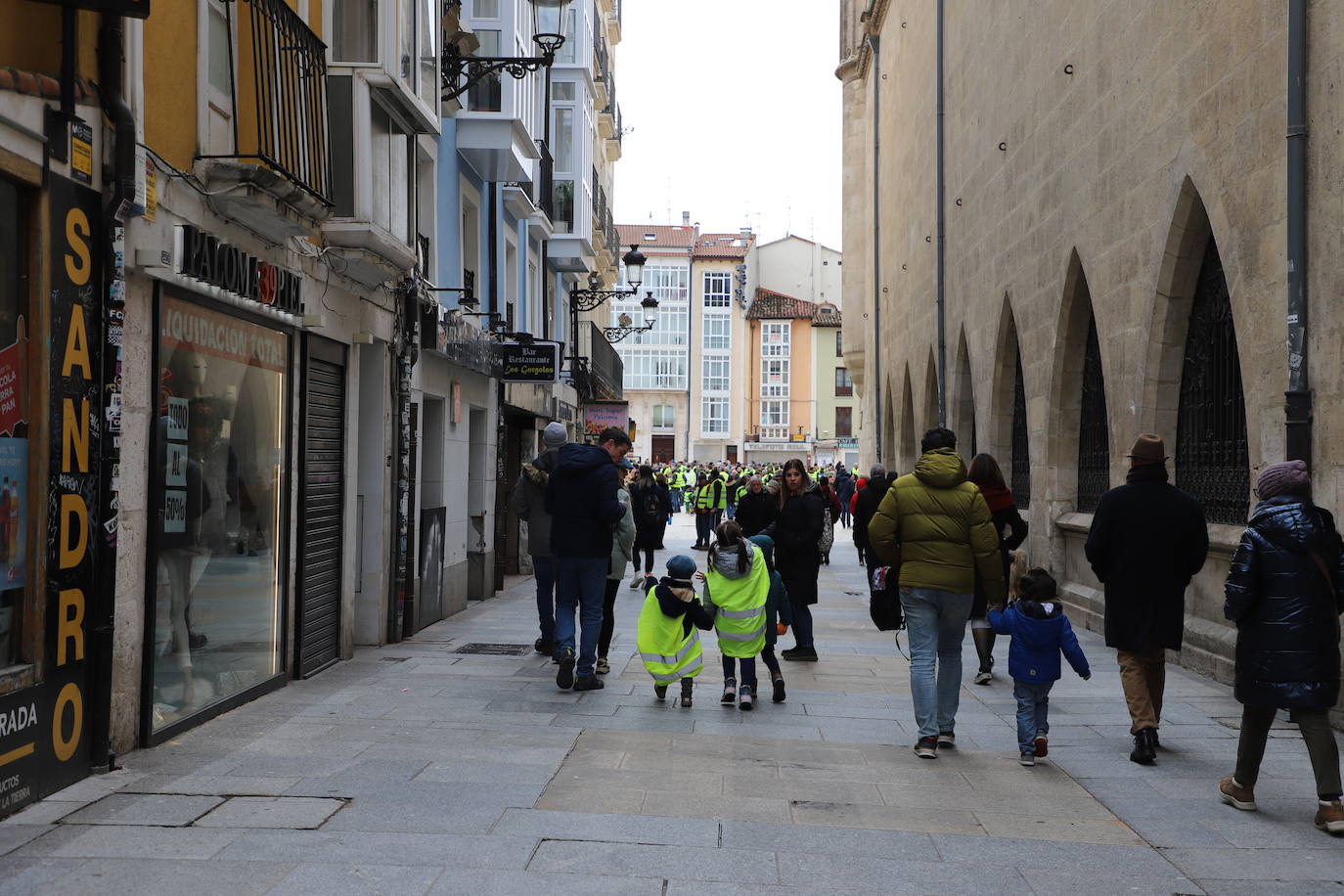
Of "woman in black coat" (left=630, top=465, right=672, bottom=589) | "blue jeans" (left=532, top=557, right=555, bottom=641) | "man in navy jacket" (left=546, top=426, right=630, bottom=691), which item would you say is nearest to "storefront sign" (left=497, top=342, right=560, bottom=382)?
"woman in black coat" (left=630, top=465, right=672, bottom=589)

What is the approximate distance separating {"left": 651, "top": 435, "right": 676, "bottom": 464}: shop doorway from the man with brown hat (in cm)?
7768

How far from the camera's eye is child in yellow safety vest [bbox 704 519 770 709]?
897 centimetres

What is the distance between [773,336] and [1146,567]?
257ft

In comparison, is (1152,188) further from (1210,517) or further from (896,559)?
(896,559)

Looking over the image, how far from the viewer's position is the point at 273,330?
9.03 meters

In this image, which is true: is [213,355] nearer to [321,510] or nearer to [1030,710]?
[321,510]

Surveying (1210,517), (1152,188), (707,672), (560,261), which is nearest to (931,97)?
(560,261)

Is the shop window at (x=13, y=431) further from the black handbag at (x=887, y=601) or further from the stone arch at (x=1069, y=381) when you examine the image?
the stone arch at (x=1069, y=381)

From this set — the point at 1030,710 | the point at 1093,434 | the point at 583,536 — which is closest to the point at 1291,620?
the point at 1030,710

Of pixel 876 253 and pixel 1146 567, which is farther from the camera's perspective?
pixel 876 253

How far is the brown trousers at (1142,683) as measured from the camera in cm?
753

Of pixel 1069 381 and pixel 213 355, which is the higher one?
pixel 1069 381

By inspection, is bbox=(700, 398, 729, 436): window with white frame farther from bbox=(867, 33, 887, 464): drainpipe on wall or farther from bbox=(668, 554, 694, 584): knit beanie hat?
bbox=(668, 554, 694, 584): knit beanie hat

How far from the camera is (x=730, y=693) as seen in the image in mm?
9094
